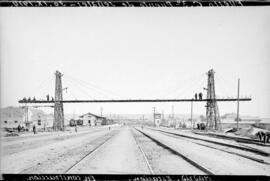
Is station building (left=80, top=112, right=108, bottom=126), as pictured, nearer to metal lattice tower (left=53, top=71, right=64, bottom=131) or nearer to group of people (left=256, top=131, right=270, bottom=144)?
metal lattice tower (left=53, top=71, right=64, bottom=131)

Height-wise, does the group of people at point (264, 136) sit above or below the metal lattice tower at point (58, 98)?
below

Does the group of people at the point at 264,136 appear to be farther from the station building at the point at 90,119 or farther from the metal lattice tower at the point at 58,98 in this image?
the station building at the point at 90,119

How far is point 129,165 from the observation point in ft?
40.2

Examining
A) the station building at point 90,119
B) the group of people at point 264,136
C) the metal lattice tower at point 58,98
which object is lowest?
the station building at point 90,119

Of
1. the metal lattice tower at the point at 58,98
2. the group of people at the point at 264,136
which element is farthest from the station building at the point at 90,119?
the group of people at the point at 264,136

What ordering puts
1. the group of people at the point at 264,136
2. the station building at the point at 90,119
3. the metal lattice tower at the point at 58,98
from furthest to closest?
the station building at the point at 90,119, the metal lattice tower at the point at 58,98, the group of people at the point at 264,136

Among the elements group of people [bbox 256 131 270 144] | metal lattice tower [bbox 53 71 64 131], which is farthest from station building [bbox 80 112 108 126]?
group of people [bbox 256 131 270 144]

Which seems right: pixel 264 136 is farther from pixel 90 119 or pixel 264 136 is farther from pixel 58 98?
pixel 90 119

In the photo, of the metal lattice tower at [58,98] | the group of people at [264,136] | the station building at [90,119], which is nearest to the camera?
the group of people at [264,136]

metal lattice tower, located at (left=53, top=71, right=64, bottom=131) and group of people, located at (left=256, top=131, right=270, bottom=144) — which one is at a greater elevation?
metal lattice tower, located at (left=53, top=71, right=64, bottom=131)

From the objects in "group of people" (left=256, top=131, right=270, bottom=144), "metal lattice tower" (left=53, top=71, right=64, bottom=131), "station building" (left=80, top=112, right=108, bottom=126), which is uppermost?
"metal lattice tower" (left=53, top=71, right=64, bottom=131)

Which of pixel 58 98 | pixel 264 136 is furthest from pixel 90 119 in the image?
pixel 264 136

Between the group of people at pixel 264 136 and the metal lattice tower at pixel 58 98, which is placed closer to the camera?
the group of people at pixel 264 136

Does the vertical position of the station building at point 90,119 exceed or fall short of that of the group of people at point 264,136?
it falls short
